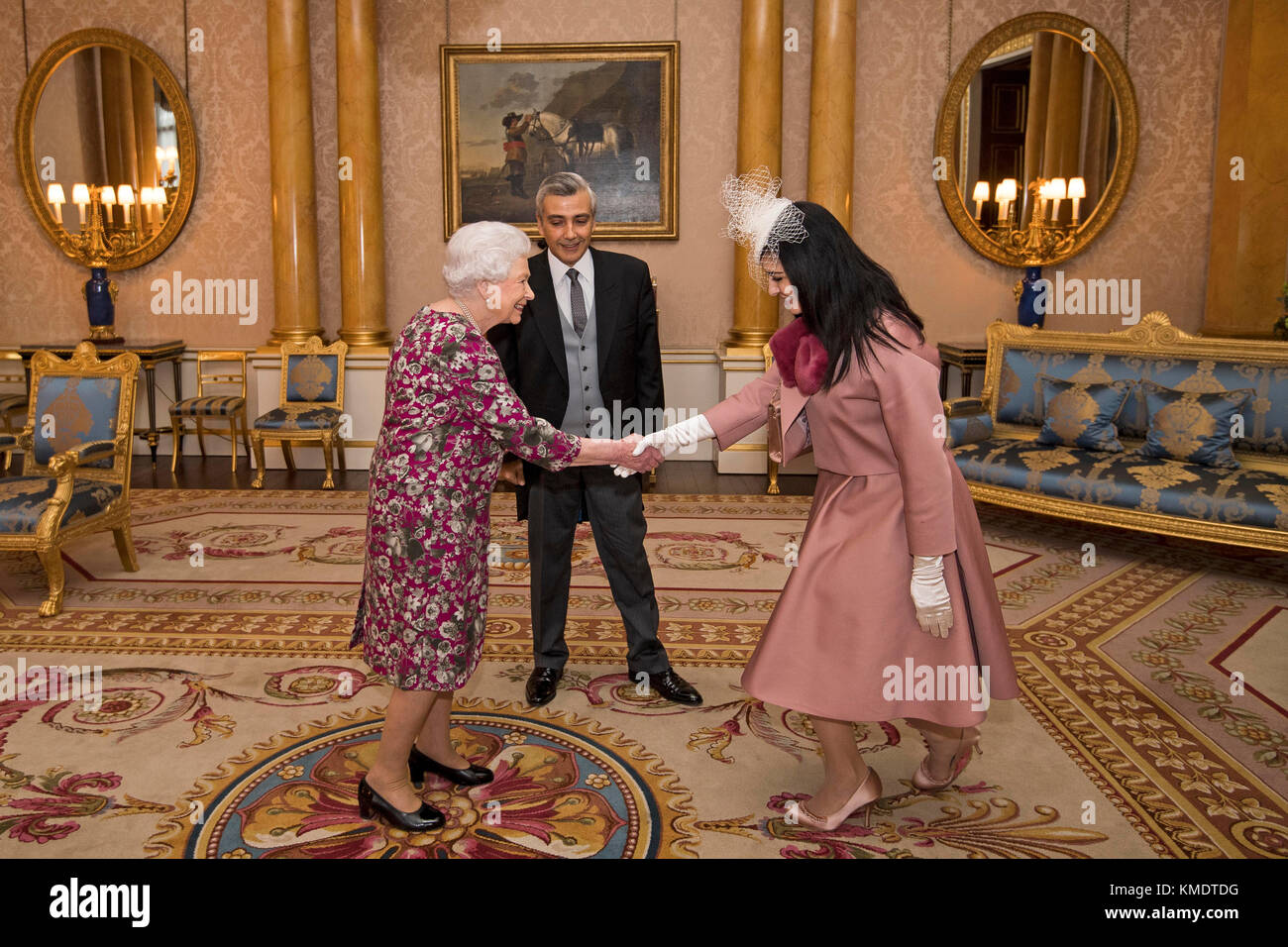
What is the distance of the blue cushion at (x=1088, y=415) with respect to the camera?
19.7 ft

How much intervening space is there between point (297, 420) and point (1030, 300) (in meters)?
5.76

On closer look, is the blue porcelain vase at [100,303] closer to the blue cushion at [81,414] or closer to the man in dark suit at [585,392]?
the blue cushion at [81,414]

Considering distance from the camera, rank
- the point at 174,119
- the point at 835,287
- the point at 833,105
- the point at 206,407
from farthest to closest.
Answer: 1. the point at 174,119
2. the point at 206,407
3. the point at 833,105
4. the point at 835,287

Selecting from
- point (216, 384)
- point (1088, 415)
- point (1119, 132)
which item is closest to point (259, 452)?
point (216, 384)

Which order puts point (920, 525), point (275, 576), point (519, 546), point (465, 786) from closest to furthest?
1. point (920, 525)
2. point (465, 786)
3. point (275, 576)
4. point (519, 546)

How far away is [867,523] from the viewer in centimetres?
266

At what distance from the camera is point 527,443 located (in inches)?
110

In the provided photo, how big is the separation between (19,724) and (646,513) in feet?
12.8

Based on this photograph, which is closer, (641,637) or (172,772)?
(172,772)

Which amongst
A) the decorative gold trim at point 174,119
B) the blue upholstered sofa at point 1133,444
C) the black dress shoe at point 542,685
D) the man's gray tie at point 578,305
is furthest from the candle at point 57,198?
the blue upholstered sofa at point 1133,444

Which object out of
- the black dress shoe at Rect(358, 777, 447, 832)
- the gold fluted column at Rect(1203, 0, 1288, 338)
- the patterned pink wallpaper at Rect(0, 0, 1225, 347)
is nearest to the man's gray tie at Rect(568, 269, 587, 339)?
the black dress shoe at Rect(358, 777, 447, 832)

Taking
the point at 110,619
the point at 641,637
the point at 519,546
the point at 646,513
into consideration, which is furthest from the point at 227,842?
the point at 646,513

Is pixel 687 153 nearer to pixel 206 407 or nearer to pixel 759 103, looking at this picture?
pixel 759 103

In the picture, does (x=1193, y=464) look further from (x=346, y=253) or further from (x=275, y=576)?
(x=346, y=253)
